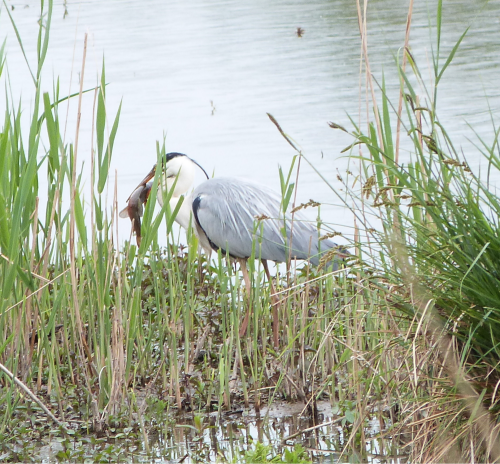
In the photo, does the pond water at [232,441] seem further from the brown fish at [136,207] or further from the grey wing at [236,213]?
the brown fish at [136,207]

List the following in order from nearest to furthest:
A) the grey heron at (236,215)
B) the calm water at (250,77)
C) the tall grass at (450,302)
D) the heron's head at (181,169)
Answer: the tall grass at (450,302)
the grey heron at (236,215)
the heron's head at (181,169)
the calm water at (250,77)

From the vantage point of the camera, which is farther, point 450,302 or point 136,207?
point 136,207

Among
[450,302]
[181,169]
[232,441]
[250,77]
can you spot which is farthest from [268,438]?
[250,77]

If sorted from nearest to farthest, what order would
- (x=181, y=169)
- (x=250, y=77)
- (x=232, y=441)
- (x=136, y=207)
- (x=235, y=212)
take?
(x=232, y=441) → (x=235, y=212) → (x=136, y=207) → (x=181, y=169) → (x=250, y=77)

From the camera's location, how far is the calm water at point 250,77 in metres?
6.36

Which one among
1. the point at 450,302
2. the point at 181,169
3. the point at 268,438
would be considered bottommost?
the point at 268,438

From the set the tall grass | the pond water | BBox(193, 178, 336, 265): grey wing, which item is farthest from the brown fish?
the tall grass

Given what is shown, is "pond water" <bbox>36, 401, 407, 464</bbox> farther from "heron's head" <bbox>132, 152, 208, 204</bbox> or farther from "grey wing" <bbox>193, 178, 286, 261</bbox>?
"heron's head" <bbox>132, 152, 208, 204</bbox>

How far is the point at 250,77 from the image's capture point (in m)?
9.09

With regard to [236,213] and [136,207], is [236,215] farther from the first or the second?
[136,207]

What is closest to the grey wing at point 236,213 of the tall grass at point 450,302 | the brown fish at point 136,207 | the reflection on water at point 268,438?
the brown fish at point 136,207

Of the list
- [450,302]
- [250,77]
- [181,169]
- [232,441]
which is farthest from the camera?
[250,77]

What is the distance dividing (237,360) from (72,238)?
28.2 inches

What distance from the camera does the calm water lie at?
6363mm
